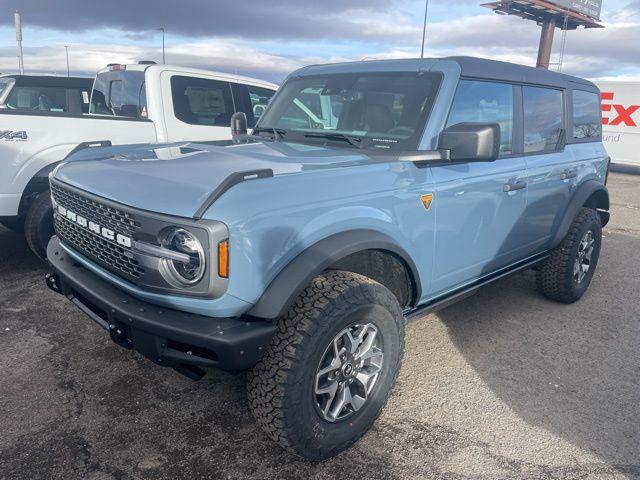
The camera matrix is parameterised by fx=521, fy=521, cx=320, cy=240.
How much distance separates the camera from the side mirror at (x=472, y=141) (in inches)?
112

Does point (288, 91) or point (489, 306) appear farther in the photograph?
point (489, 306)

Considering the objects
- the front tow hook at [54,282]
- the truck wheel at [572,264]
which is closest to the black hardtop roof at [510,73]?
the truck wheel at [572,264]

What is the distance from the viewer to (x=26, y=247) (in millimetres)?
6023

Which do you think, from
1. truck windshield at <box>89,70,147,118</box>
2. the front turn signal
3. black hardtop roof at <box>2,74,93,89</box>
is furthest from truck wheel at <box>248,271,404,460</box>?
black hardtop roof at <box>2,74,93,89</box>

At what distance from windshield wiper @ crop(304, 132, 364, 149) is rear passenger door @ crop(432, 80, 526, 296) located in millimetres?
508

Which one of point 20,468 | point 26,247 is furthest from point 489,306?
point 26,247

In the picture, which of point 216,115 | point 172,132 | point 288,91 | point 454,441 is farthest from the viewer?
point 216,115

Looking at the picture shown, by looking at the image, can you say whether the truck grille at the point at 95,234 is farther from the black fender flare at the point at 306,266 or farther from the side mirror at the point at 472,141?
the side mirror at the point at 472,141

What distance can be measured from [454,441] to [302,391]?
983mm

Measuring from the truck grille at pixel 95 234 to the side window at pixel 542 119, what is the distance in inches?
115

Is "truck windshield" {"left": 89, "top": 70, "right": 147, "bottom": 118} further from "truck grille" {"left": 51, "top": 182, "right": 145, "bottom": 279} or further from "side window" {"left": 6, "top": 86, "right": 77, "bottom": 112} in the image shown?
"truck grille" {"left": 51, "top": 182, "right": 145, "bottom": 279}

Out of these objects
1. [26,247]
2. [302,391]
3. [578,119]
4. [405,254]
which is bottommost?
[26,247]

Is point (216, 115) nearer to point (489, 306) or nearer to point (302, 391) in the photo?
point (489, 306)

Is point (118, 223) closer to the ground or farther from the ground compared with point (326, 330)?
farther from the ground
